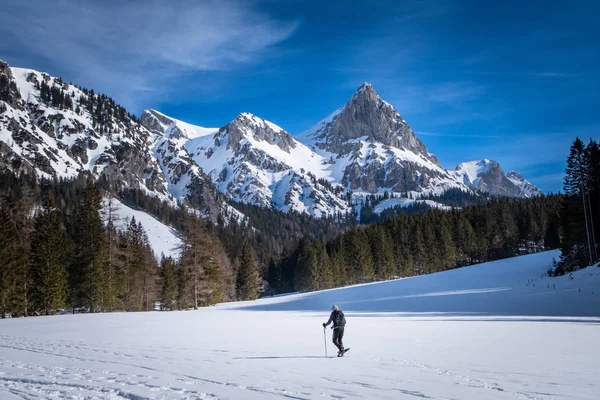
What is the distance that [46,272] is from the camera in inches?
1475

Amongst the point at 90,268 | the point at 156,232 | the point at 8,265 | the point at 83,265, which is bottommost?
the point at 90,268

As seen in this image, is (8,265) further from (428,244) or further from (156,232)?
(156,232)

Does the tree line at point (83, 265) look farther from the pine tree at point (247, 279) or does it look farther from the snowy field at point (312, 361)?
the snowy field at point (312, 361)

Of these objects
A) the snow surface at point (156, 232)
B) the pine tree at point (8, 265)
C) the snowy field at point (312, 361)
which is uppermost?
the snow surface at point (156, 232)

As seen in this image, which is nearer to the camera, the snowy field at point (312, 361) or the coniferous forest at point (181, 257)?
the snowy field at point (312, 361)

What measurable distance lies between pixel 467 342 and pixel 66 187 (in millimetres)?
169716

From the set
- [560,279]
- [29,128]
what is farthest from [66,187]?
[560,279]

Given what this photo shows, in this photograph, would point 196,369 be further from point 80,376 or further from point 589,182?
point 589,182

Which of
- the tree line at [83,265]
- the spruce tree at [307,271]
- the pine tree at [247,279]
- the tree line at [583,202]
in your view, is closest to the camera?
the tree line at [83,265]

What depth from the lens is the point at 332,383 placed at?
880cm

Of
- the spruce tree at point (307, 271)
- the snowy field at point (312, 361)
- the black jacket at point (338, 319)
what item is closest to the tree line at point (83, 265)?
the snowy field at point (312, 361)

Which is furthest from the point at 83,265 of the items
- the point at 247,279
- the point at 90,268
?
the point at 247,279

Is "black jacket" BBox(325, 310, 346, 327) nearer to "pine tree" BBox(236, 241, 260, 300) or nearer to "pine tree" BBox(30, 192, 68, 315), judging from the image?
"pine tree" BBox(30, 192, 68, 315)

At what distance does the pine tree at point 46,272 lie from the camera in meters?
37.5
